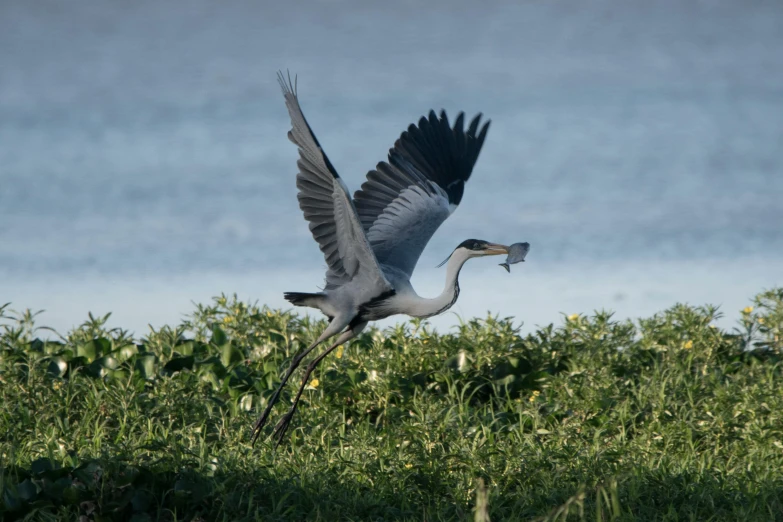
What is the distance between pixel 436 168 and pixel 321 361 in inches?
56.7

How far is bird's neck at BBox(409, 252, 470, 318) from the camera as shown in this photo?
15.5 ft

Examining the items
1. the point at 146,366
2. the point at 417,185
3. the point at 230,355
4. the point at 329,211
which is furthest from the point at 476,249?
the point at 146,366

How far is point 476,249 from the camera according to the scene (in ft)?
15.6

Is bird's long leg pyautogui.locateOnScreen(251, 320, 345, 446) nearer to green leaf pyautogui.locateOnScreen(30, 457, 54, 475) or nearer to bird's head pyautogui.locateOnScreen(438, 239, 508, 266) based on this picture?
bird's head pyautogui.locateOnScreen(438, 239, 508, 266)

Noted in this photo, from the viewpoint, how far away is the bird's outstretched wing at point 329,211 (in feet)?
14.2

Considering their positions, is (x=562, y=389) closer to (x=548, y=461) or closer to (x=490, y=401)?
(x=490, y=401)

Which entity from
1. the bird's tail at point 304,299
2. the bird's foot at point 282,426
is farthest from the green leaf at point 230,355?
the bird's foot at point 282,426

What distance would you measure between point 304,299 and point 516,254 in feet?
3.97

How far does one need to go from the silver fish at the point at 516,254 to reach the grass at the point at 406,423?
2.68 feet

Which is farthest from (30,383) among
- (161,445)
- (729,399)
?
(729,399)

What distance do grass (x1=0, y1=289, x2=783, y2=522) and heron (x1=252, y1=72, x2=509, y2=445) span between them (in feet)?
1.47

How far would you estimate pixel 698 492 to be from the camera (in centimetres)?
391

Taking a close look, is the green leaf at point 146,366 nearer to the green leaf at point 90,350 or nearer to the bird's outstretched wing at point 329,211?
the green leaf at point 90,350

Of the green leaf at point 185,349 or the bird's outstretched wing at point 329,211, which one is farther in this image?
the green leaf at point 185,349
